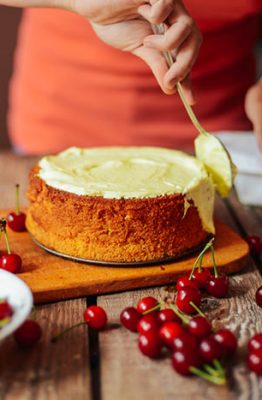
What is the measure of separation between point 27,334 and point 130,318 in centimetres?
16

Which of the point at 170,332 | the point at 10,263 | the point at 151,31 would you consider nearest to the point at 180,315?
the point at 170,332

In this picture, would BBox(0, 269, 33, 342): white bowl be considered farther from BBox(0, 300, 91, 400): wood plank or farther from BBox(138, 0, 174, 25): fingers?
BBox(138, 0, 174, 25): fingers

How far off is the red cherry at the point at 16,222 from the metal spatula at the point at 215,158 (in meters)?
0.41

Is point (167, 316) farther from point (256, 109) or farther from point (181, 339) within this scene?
point (256, 109)

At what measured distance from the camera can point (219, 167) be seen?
1.45 meters

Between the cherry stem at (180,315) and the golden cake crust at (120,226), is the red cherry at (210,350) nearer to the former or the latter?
the cherry stem at (180,315)

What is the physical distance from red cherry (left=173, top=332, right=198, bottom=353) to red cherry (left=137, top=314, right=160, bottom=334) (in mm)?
58

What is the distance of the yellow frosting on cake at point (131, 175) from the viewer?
131cm

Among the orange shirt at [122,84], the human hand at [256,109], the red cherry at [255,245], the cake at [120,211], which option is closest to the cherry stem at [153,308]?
the cake at [120,211]

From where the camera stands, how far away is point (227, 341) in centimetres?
99

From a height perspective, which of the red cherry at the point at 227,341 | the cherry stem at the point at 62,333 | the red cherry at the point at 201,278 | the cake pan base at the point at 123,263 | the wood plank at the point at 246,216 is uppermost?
the red cherry at the point at 227,341

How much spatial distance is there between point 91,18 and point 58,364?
0.76 metres

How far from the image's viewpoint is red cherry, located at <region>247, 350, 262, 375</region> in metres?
0.96

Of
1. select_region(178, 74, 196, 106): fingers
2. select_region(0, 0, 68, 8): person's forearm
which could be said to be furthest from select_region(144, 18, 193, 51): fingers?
select_region(0, 0, 68, 8): person's forearm
